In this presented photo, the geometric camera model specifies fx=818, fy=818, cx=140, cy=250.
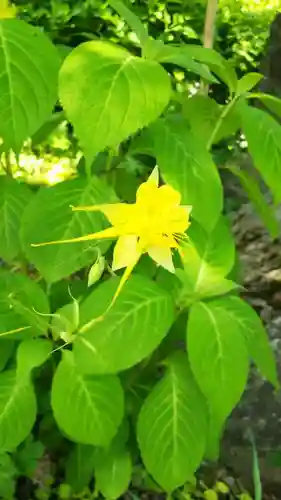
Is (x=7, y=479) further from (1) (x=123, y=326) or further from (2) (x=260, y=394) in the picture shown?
(2) (x=260, y=394)

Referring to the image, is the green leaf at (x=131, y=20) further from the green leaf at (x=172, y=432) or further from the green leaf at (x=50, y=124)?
the green leaf at (x=172, y=432)

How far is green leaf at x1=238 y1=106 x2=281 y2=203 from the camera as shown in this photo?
3.49 feet

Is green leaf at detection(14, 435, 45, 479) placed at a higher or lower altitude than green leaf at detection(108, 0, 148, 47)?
lower

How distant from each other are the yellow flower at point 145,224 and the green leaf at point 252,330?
276 millimetres

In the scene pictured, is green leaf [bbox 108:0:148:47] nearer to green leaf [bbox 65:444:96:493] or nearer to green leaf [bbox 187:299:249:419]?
green leaf [bbox 187:299:249:419]

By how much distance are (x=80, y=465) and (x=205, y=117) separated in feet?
1.94

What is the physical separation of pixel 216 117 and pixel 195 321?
313 millimetres

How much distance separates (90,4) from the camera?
138 inches

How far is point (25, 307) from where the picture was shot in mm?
1103

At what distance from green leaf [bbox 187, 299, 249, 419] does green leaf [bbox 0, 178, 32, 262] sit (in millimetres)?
264

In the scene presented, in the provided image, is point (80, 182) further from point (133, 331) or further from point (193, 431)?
point (193, 431)

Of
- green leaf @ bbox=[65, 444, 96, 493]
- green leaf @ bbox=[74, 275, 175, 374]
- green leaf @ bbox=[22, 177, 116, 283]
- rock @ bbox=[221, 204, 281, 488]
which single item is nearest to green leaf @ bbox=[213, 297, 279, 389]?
green leaf @ bbox=[74, 275, 175, 374]

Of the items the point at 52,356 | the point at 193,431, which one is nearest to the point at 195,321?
the point at 193,431

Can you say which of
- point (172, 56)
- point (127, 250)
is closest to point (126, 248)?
point (127, 250)
